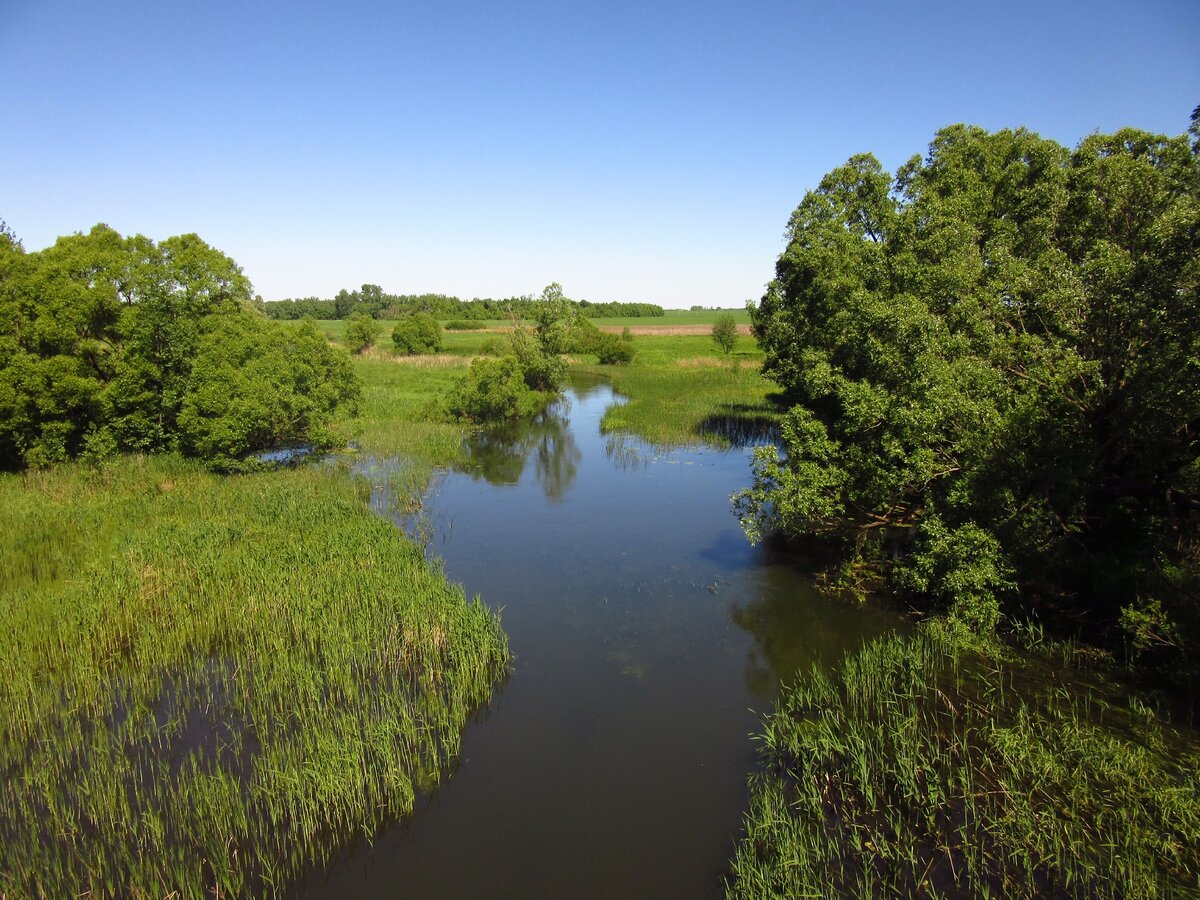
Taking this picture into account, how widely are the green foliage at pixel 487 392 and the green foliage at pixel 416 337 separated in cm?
3249

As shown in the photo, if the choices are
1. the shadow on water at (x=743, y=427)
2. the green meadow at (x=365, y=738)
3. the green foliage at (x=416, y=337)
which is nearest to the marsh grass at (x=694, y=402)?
the shadow on water at (x=743, y=427)

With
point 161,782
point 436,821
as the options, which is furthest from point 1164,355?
point 161,782

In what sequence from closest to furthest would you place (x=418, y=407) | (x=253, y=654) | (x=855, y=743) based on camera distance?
(x=855, y=743)
(x=253, y=654)
(x=418, y=407)

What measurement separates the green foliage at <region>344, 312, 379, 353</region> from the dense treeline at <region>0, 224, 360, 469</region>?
42.7 meters

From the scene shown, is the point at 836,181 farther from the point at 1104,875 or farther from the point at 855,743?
the point at 1104,875

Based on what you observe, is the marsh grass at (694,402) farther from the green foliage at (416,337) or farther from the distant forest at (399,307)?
the distant forest at (399,307)

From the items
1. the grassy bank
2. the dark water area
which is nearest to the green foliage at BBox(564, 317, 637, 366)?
the dark water area

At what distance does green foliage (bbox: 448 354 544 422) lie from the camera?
1511 inches

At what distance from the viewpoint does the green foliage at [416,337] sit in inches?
2739

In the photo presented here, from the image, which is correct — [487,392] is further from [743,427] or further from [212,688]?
[212,688]

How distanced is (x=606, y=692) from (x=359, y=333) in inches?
2477

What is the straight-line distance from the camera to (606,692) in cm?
1242

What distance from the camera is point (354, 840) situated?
8.66 m

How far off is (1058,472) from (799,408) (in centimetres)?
553
